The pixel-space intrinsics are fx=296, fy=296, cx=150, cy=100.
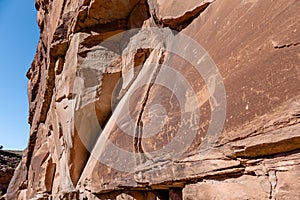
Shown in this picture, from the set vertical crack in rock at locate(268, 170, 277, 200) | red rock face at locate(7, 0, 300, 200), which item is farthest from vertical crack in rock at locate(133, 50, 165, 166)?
vertical crack in rock at locate(268, 170, 277, 200)

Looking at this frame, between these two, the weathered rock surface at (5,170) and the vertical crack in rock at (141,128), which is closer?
the vertical crack in rock at (141,128)

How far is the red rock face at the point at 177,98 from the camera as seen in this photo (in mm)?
1641

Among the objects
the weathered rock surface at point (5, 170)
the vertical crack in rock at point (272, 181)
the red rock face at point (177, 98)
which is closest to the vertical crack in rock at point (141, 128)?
the red rock face at point (177, 98)

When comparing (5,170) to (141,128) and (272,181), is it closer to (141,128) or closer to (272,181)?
(141,128)

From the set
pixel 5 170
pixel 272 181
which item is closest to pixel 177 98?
pixel 272 181

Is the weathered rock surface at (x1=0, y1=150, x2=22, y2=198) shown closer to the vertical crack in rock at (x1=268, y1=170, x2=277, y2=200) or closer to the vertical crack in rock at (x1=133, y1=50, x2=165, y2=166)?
the vertical crack in rock at (x1=133, y1=50, x2=165, y2=166)

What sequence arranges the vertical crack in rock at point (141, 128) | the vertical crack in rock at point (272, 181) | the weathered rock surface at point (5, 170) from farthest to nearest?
the weathered rock surface at point (5, 170), the vertical crack in rock at point (141, 128), the vertical crack in rock at point (272, 181)

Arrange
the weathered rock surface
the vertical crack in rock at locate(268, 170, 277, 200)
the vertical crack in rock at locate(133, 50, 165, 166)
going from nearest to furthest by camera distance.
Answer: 1. the vertical crack in rock at locate(268, 170, 277, 200)
2. the vertical crack in rock at locate(133, 50, 165, 166)
3. the weathered rock surface

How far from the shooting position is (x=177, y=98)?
8.14 ft

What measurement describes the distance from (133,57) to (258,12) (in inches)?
81.5

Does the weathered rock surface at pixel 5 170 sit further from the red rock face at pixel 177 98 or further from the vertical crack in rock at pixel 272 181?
the vertical crack in rock at pixel 272 181

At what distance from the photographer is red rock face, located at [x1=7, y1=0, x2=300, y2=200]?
164 centimetres

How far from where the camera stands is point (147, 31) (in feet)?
12.0

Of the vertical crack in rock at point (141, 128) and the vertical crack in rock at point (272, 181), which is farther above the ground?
the vertical crack in rock at point (141, 128)
